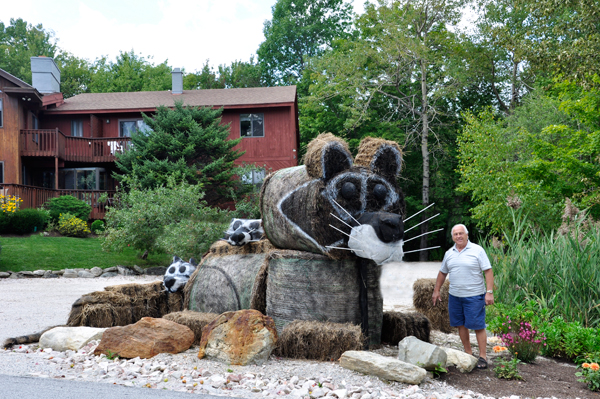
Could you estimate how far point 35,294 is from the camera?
1038 centimetres

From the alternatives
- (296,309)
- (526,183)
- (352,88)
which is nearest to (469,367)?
(296,309)

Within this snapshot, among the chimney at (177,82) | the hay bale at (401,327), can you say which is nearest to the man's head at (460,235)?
the hay bale at (401,327)

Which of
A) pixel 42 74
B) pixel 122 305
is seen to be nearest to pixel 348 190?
pixel 122 305

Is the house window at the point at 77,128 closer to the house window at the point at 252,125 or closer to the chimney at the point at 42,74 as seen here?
the chimney at the point at 42,74

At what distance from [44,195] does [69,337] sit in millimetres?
17459

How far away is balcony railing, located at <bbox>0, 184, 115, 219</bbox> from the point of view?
19.0m

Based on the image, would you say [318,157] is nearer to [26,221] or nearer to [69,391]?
[69,391]

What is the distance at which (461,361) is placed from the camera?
4336mm

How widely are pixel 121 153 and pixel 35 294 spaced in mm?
11770

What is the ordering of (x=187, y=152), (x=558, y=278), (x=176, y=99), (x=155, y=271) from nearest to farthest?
(x=558, y=278) → (x=155, y=271) → (x=187, y=152) → (x=176, y=99)

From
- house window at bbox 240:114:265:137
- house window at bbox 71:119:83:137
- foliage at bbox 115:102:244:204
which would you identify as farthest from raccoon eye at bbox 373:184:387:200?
house window at bbox 71:119:83:137

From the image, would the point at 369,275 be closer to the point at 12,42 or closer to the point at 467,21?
the point at 467,21

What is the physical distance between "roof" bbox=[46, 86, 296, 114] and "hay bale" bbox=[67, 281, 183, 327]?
1687cm

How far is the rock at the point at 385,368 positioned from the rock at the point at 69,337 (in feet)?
8.83
